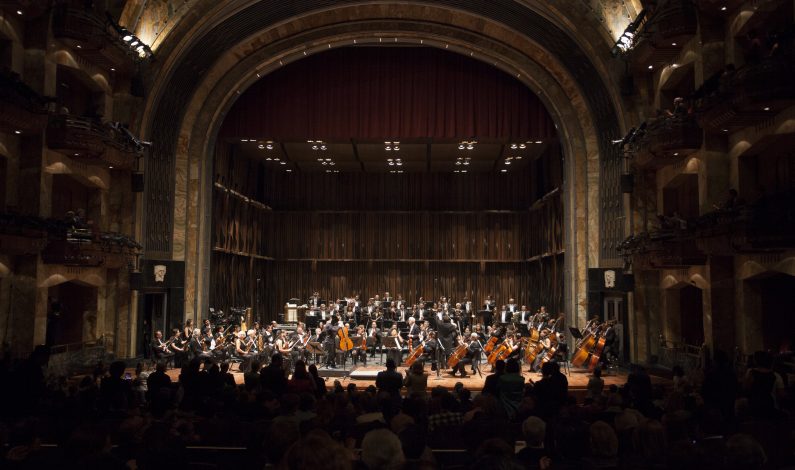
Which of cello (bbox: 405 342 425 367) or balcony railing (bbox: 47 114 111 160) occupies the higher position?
balcony railing (bbox: 47 114 111 160)

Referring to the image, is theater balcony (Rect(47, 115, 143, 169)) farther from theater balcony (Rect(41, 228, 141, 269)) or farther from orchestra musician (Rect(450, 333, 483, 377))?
orchestra musician (Rect(450, 333, 483, 377))

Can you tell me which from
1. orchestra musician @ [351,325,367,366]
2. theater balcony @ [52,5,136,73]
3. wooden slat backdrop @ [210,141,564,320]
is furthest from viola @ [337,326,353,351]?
wooden slat backdrop @ [210,141,564,320]

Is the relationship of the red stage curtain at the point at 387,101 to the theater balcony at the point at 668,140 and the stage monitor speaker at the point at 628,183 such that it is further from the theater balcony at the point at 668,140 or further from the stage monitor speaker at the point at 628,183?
the theater balcony at the point at 668,140

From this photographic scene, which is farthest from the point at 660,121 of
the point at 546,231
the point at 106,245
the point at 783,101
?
the point at 106,245

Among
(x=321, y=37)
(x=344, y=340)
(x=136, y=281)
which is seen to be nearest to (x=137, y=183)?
(x=136, y=281)

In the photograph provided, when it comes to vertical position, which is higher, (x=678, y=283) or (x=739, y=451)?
(x=678, y=283)

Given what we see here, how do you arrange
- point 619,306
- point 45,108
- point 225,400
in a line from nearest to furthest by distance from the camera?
point 225,400, point 45,108, point 619,306

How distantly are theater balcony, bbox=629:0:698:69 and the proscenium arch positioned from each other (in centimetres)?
314

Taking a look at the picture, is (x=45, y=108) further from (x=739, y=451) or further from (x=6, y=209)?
(x=739, y=451)

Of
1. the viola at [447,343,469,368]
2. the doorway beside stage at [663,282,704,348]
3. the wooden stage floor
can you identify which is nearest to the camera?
the wooden stage floor

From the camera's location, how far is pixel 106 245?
17172 mm

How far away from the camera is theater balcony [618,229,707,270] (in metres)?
15.0

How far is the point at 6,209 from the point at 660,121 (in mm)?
15155

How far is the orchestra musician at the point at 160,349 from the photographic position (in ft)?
57.8
